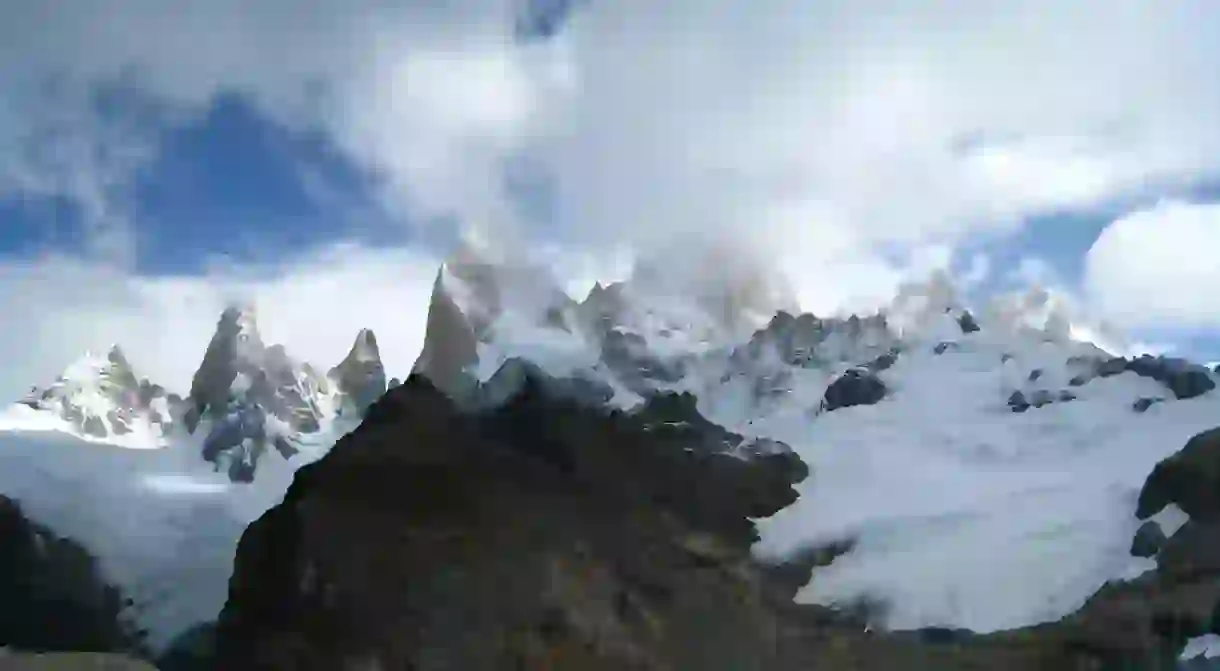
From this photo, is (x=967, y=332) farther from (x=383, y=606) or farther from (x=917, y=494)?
(x=383, y=606)

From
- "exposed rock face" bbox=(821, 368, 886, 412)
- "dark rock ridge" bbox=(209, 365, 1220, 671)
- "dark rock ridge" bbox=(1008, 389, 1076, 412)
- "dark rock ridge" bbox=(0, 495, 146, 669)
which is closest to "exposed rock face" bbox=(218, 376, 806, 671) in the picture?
"dark rock ridge" bbox=(209, 365, 1220, 671)

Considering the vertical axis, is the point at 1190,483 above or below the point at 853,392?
below

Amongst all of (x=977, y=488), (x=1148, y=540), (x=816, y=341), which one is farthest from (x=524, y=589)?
(x=816, y=341)

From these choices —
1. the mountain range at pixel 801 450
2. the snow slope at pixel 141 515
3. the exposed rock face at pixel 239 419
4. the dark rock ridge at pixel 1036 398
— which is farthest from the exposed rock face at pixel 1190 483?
the exposed rock face at pixel 239 419

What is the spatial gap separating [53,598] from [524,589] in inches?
1974

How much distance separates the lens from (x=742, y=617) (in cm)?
7319

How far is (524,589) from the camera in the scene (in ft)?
215

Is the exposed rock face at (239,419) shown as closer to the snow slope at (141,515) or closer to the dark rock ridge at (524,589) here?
the snow slope at (141,515)

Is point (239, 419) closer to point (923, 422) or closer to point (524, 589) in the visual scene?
point (923, 422)

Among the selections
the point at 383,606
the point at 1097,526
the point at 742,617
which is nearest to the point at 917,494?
the point at 1097,526

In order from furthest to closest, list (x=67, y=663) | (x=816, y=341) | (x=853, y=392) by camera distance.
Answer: (x=816, y=341) → (x=853, y=392) → (x=67, y=663)

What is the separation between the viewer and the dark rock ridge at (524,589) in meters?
62.3

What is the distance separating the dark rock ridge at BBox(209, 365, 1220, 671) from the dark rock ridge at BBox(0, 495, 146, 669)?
28.6m

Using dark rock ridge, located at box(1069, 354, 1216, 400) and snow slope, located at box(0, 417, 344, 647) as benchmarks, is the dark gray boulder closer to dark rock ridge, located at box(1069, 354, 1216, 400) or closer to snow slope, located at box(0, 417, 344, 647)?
dark rock ridge, located at box(1069, 354, 1216, 400)
